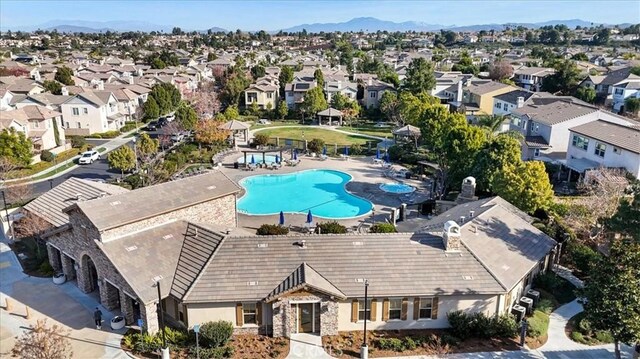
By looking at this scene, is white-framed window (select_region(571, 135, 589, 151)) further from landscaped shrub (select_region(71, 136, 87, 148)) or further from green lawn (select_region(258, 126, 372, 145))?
landscaped shrub (select_region(71, 136, 87, 148))

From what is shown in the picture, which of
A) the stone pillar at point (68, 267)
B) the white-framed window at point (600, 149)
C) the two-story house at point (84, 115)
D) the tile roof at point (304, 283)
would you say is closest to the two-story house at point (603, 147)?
the white-framed window at point (600, 149)

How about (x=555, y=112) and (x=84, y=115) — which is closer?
(x=555, y=112)

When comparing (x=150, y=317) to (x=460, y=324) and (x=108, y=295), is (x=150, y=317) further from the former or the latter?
(x=460, y=324)

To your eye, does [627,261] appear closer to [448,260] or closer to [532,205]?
[448,260]

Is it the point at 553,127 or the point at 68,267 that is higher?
the point at 553,127

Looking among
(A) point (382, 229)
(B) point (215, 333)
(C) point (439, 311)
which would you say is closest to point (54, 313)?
(B) point (215, 333)

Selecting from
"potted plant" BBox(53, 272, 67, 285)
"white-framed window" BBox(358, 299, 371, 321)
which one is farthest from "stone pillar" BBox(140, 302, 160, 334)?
"white-framed window" BBox(358, 299, 371, 321)
